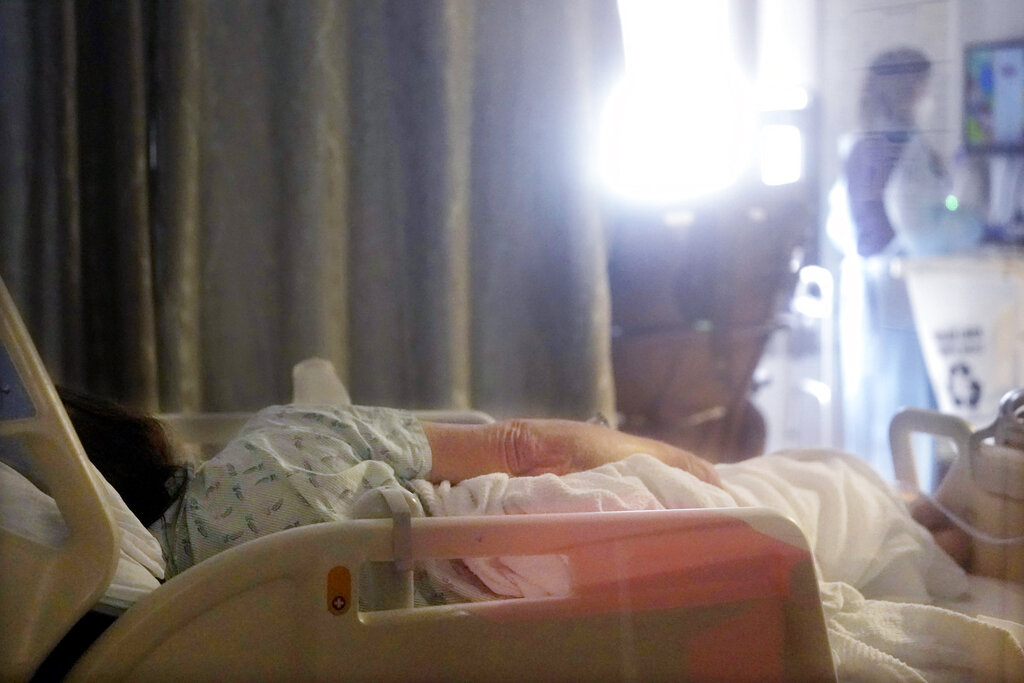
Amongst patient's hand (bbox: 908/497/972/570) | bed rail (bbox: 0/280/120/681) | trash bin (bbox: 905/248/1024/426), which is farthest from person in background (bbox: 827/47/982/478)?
bed rail (bbox: 0/280/120/681)

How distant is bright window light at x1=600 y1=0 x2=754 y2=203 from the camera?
1691 millimetres

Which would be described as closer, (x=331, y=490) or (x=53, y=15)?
(x=331, y=490)

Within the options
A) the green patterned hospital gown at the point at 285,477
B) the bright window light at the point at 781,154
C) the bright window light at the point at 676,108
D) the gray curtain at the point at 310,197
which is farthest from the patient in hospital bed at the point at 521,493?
the bright window light at the point at 781,154

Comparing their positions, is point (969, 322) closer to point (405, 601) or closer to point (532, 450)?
point (532, 450)

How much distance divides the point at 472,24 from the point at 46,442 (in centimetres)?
100

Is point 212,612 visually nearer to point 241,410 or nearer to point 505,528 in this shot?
point 505,528

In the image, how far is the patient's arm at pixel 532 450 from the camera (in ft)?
3.17

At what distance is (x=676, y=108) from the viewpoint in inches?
71.2

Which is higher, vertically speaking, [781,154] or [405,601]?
[781,154]

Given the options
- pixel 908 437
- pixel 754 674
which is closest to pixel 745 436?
pixel 908 437

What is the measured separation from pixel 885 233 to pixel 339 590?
4.34 ft

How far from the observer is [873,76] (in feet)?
4.77

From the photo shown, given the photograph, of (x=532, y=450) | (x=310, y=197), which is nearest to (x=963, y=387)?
(x=532, y=450)

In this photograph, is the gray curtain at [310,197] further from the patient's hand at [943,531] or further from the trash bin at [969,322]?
the trash bin at [969,322]
